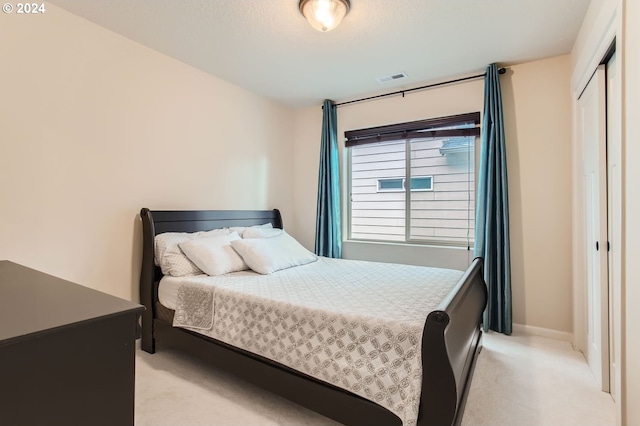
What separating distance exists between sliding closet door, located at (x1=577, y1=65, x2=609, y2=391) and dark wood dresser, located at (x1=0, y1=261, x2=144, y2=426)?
2717 mm

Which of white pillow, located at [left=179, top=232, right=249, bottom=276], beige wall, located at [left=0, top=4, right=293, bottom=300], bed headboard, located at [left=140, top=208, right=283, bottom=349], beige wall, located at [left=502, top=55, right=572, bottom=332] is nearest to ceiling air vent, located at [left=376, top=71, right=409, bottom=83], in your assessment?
beige wall, located at [left=502, top=55, right=572, bottom=332]

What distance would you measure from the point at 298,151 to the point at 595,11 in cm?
323

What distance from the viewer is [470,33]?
2.55m

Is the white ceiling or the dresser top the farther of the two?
the white ceiling

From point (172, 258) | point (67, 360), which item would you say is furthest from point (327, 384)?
point (172, 258)

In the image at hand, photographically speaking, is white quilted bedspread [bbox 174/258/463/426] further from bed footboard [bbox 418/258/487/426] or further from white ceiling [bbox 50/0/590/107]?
white ceiling [bbox 50/0/590/107]

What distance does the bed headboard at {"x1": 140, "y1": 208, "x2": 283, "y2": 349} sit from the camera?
2.63m

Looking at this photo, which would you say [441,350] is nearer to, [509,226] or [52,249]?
[509,226]

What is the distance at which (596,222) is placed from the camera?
227 centimetres

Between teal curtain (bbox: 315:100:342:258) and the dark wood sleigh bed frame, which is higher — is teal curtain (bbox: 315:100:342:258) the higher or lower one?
the higher one

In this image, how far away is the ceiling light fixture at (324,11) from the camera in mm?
2076

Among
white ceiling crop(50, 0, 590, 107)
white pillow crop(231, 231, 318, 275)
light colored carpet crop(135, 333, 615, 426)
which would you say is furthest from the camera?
white pillow crop(231, 231, 318, 275)

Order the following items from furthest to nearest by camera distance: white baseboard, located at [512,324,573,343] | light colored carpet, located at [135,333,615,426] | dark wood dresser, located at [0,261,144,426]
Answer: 1. white baseboard, located at [512,324,573,343]
2. light colored carpet, located at [135,333,615,426]
3. dark wood dresser, located at [0,261,144,426]

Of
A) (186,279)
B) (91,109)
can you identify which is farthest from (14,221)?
(186,279)
